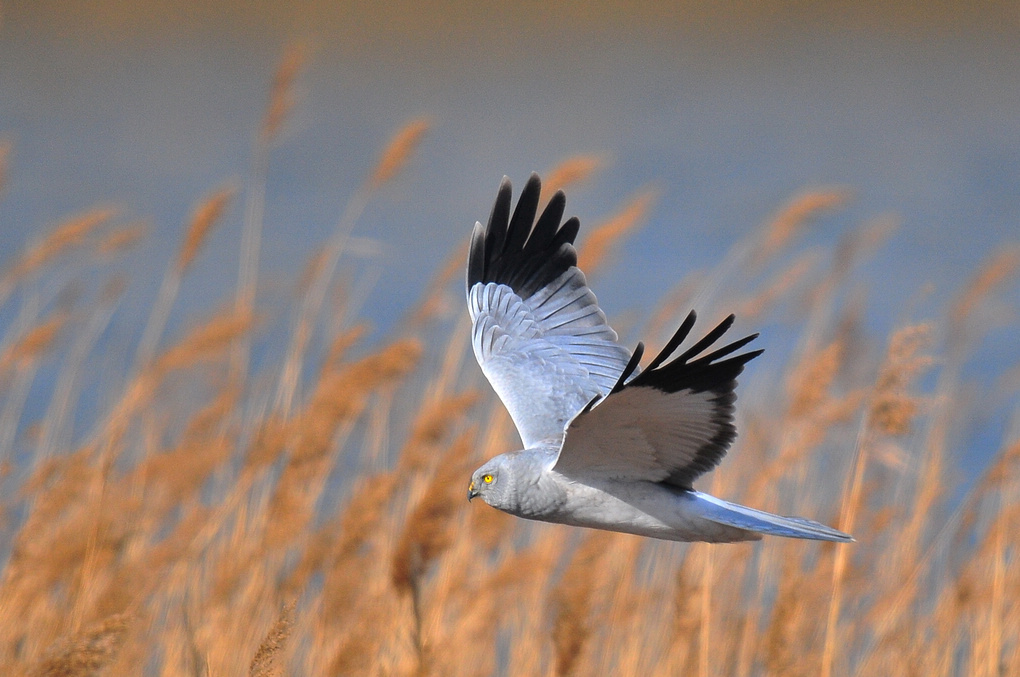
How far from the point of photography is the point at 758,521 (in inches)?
107

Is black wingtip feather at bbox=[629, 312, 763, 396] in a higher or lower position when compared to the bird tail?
Result: higher

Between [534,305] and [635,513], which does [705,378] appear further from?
[534,305]

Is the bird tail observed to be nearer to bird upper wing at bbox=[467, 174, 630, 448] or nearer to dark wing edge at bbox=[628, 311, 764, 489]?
Answer: dark wing edge at bbox=[628, 311, 764, 489]

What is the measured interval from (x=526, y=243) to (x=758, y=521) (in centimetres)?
178

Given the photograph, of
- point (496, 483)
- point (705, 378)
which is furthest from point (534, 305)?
point (705, 378)

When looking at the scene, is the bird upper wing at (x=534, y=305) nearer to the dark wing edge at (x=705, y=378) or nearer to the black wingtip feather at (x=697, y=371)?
the dark wing edge at (x=705, y=378)

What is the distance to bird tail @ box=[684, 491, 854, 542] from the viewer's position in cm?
261

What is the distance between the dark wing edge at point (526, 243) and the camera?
4102mm

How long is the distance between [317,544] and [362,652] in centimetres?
112

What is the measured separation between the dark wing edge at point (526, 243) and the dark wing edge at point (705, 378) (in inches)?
55.4

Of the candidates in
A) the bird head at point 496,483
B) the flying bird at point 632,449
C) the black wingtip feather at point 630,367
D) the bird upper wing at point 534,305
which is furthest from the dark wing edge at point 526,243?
the black wingtip feather at point 630,367

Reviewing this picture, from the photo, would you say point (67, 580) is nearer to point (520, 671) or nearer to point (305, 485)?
point (305, 485)

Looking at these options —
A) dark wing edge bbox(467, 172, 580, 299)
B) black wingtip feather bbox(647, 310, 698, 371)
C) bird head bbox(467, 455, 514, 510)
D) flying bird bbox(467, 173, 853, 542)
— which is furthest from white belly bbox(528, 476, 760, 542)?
dark wing edge bbox(467, 172, 580, 299)

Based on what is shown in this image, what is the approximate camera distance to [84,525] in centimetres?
354
